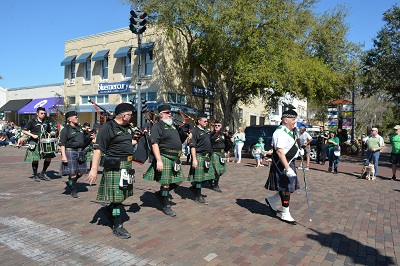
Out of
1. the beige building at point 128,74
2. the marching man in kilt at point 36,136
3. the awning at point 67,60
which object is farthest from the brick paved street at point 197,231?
the awning at point 67,60

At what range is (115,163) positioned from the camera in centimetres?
453

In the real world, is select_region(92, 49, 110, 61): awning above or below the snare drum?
above

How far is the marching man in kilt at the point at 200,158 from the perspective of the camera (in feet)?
21.9

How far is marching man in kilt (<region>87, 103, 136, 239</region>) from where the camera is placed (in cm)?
450

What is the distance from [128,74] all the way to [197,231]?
23.5 meters

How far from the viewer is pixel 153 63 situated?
82.5 ft

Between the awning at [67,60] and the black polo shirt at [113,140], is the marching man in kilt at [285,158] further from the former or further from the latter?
the awning at [67,60]

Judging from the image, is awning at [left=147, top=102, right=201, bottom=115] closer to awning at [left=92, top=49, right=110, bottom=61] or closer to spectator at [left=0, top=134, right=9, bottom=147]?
awning at [left=92, top=49, right=110, bottom=61]

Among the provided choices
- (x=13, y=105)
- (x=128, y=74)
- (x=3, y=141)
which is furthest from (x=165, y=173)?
(x=13, y=105)

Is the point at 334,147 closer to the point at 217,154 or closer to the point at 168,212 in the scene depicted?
the point at 217,154

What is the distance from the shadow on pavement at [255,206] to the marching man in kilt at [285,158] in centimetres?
59

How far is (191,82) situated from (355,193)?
65.4 feet

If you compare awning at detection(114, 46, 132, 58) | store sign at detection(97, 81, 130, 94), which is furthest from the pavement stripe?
store sign at detection(97, 81, 130, 94)

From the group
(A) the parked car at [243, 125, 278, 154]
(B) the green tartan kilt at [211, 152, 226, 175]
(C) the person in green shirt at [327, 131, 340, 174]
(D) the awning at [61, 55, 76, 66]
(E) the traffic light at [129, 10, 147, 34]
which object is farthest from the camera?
(D) the awning at [61, 55, 76, 66]
